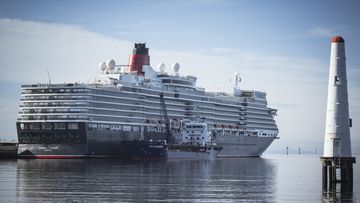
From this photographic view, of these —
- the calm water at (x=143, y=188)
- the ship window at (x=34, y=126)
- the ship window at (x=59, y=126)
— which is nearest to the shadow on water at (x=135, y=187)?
the calm water at (x=143, y=188)

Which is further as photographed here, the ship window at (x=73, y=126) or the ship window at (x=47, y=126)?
the ship window at (x=47, y=126)

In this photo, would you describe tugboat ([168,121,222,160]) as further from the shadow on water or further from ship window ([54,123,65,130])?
the shadow on water

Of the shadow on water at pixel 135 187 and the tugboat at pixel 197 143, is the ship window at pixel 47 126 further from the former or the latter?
the shadow on water at pixel 135 187

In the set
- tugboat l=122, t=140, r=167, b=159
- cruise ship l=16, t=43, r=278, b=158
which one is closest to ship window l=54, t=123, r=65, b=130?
cruise ship l=16, t=43, r=278, b=158

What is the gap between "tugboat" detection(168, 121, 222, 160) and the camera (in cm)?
13662

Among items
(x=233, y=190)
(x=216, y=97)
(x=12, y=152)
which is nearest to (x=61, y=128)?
(x=12, y=152)

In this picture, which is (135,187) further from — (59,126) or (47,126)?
(47,126)

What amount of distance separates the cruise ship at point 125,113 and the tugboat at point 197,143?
188 cm

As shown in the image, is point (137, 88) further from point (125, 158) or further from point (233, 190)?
point (233, 190)

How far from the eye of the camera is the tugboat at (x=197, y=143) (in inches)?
5379

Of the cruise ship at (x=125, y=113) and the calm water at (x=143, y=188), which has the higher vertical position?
the cruise ship at (x=125, y=113)

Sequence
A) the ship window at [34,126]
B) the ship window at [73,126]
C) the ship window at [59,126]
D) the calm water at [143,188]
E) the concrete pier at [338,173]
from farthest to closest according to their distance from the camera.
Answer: the ship window at [34,126]
the ship window at [73,126]
the ship window at [59,126]
the concrete pier at [338,173]
the calm water at [143,188]

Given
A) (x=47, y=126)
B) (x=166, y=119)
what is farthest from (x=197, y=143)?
(x=47, y=126)

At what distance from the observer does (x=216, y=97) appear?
161625 millimetres
